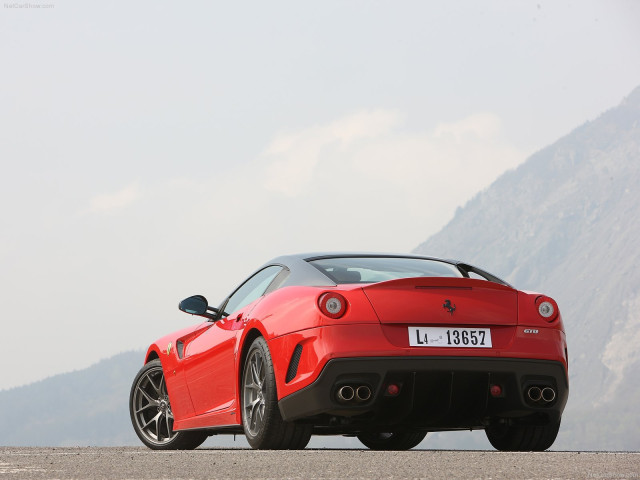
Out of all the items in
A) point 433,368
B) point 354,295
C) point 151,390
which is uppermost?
point 354,295

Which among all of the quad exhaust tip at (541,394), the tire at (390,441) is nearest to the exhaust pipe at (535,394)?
the quad exhaust tip at (541,394)

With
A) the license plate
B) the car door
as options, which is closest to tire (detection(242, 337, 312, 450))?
the car door

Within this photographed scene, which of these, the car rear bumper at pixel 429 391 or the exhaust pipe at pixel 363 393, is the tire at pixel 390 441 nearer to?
the car rear bumper at pixel 429 391

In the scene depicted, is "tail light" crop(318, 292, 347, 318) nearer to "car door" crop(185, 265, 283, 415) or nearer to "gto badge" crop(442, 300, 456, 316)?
"gto badge" crop(442, 300, 456, 316)

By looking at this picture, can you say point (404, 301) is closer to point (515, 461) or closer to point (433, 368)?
point (433, 368)

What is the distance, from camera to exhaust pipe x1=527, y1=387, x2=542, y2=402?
6.13 m

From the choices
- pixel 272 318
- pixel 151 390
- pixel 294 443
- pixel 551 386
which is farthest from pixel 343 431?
pixel 151 390

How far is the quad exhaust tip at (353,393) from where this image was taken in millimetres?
5869

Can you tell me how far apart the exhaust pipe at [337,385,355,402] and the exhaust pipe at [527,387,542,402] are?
3.44 ft

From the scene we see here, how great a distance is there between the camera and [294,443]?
6234 mm

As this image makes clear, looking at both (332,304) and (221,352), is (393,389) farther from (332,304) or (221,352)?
(221,352)

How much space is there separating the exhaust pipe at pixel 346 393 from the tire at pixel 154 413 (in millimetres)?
2555

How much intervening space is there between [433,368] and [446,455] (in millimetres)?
498

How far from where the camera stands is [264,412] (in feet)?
20.3
